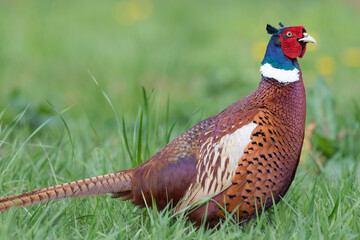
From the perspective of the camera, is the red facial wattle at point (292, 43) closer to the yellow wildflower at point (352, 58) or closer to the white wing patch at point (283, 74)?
the white wing patch at point (283, 74)

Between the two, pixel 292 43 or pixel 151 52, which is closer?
pixel 292 43

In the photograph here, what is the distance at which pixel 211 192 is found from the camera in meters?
2.67

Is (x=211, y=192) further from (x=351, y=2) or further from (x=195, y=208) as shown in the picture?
(x=351, y=2)

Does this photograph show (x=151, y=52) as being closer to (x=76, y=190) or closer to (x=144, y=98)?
(x=144, y=98)

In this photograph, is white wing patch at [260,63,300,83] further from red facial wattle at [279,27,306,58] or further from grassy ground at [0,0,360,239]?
grassy ground at [0,0,360,239]

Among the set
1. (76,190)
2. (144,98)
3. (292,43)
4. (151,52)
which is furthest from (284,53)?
(151,52)

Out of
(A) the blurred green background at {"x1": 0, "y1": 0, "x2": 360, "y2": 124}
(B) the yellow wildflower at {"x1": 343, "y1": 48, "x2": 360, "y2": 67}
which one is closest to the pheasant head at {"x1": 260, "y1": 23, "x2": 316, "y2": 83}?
(A) the blurred green background at {"x1": 0, "y1": 0, "x2": 360, "y2": 124}

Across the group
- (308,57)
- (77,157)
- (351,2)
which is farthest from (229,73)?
(351,2)

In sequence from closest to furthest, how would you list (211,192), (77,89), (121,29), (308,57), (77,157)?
(211,192)
(77,157)
(77,89)
(308,57)
(121,29)

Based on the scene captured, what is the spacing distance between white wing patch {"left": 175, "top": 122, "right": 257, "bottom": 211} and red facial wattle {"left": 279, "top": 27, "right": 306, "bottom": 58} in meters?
0.43

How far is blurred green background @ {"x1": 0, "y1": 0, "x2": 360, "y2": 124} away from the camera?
5492 millimetres

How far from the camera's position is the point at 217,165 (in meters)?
2.68

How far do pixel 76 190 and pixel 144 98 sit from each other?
66 centimetres

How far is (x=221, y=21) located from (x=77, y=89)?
2.87 metres
